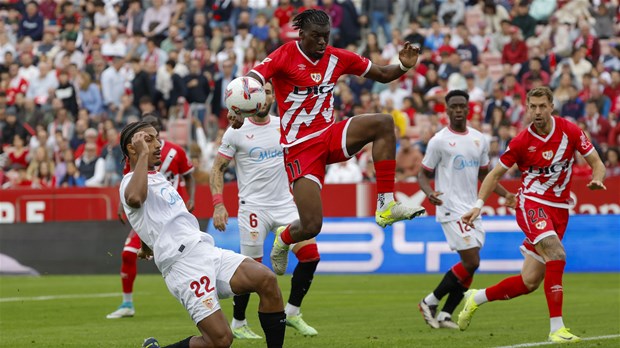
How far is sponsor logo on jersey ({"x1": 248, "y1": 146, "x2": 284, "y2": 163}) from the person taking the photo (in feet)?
45.0

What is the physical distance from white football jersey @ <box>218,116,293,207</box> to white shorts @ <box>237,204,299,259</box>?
81mm

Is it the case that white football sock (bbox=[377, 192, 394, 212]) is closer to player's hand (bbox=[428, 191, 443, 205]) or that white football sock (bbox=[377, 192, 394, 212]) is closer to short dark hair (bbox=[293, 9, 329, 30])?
short dark hair (bbox=[293, 9, 329, 30])

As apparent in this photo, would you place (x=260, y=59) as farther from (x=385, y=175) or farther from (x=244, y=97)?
(x=244, y=97)

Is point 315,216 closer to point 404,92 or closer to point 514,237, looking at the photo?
point 514,237

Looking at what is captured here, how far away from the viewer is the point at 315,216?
36.3ft

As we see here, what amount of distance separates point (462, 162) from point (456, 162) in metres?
0.07

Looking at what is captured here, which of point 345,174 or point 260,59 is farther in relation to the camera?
point 260,59

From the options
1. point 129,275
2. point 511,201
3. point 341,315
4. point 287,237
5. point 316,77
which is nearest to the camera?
point 316,77

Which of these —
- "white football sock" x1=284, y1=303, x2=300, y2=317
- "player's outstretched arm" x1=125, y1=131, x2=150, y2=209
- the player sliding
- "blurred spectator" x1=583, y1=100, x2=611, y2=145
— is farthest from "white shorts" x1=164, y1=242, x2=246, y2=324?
"blurred spectator" x1=583, y1=100, x2=611, y2=145

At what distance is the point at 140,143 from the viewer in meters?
9.17

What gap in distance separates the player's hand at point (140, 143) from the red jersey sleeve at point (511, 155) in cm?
441

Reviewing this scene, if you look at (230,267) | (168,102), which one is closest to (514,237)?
(168,102)

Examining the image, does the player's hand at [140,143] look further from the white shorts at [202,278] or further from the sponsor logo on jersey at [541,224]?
the sponsor logo on jersey at [541,224]

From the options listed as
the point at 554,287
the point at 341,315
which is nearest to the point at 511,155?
the point at 554,287
